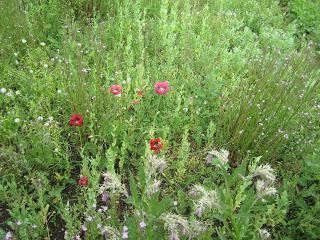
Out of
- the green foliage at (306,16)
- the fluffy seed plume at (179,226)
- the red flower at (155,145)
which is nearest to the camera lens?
the fluffy seed plume at (179,226)

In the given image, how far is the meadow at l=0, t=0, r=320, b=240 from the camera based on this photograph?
2180 mm

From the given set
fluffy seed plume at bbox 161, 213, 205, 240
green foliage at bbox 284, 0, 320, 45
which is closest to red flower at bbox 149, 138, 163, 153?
fluffy seed plume at bbox 161, 213, 205, 240

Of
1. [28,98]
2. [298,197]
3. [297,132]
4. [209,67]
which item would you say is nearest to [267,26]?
[209,67]

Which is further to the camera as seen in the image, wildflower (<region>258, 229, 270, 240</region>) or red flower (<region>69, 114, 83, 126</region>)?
red flower (<region>69, 114, 83, 126</region>)

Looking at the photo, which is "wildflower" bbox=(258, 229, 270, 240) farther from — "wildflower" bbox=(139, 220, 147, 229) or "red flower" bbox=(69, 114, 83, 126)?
"red flower" bbox=(69, 114, 83, 126)

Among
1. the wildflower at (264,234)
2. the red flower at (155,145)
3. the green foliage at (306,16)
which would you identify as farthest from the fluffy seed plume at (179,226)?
the green foliage at (306,16)

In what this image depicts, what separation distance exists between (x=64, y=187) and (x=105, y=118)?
2.15 ft

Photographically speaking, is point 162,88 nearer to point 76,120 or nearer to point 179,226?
point 76,120

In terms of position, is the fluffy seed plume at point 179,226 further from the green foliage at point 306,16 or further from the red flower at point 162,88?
the green foliage at point 306,16

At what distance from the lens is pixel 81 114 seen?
3.16 metres

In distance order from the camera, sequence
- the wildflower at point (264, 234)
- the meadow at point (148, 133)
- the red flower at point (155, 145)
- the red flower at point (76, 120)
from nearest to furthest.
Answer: the wildflower at point (264, 234) < the meadow at point (148, 133) < the red flower at point (155, 145) < the red flower at point (76, 120)

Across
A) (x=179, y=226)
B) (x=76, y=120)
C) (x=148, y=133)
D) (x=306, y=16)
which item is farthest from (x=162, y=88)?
(x=306, y=16)

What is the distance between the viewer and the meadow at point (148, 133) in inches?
85.8

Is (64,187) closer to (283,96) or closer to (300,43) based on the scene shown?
(283,96)
